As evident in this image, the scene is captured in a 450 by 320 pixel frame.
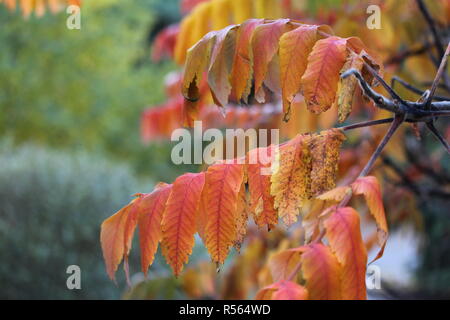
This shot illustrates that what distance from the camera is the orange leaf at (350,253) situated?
1224 mm

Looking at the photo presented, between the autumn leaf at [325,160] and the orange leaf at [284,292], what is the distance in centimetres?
21

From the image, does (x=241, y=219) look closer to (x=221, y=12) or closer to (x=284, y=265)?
(x=284, y=265)

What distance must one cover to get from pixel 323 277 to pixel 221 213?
26cm

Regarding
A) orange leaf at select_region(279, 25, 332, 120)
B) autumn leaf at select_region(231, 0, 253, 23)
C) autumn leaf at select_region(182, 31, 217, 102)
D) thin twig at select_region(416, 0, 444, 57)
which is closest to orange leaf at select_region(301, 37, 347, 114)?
orange leaf at select_region(279, 25, 332, 120)

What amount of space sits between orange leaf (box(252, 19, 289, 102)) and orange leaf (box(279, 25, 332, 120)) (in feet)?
0.22

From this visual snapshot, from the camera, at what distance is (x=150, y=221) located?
1.35 meters

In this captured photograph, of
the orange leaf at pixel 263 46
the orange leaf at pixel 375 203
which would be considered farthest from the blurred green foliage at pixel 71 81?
the orange leaf at pixel 375 203

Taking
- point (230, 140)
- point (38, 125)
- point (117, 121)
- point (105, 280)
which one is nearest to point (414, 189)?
point (230, 140)

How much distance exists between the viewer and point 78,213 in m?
5.56

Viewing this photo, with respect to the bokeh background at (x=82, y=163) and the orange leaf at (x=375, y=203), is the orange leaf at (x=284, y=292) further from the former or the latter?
the bokeh background at (x=82, y=163)

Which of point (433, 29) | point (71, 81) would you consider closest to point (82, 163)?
point (433, 29)

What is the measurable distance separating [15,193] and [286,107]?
4.82 meters

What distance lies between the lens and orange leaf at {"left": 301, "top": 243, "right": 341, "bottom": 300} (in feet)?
4.10

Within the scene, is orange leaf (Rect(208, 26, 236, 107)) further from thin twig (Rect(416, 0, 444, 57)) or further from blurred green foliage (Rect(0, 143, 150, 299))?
blurred green foliage (Rect(0, 143, 150, 299))
